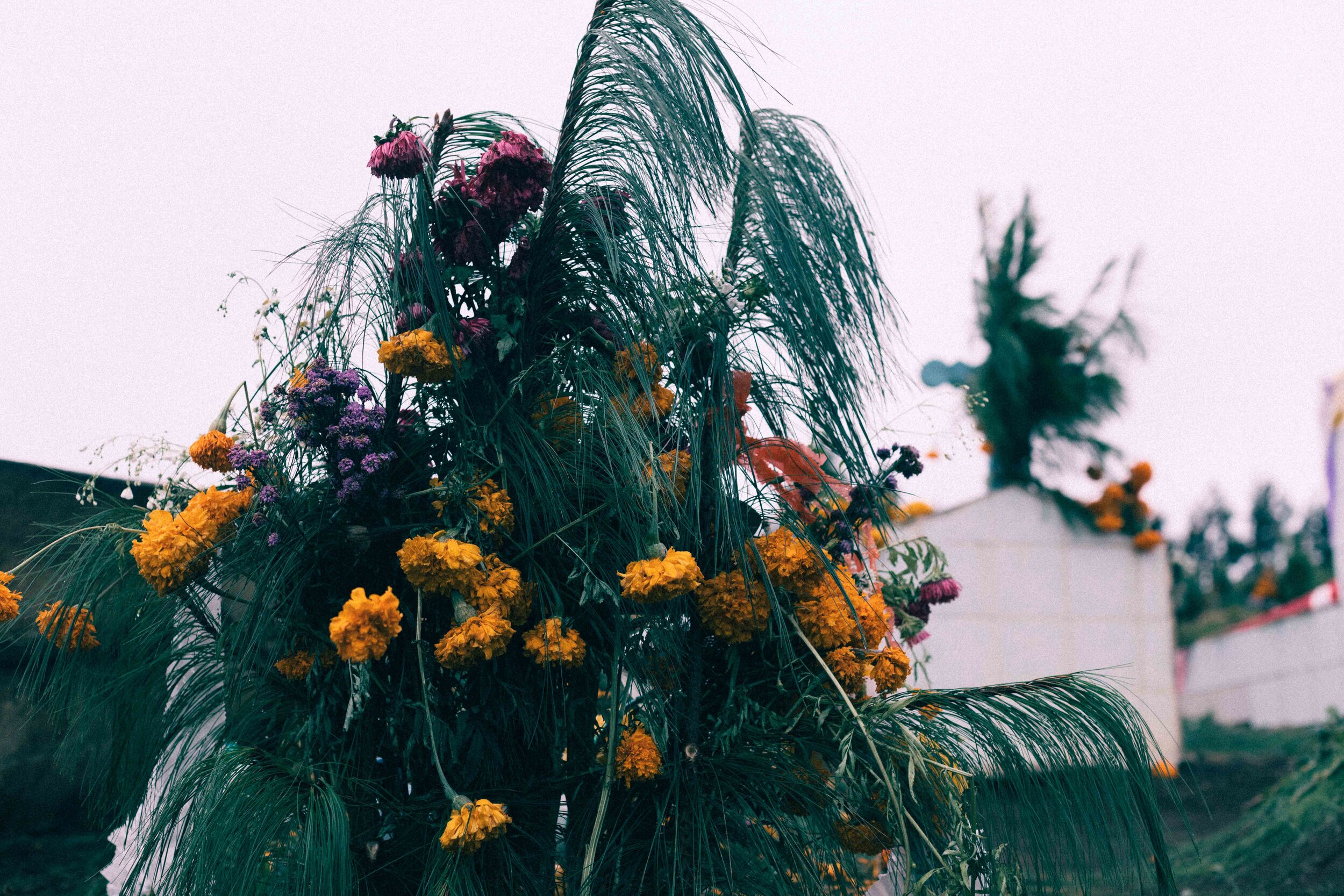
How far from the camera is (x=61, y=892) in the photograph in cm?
219

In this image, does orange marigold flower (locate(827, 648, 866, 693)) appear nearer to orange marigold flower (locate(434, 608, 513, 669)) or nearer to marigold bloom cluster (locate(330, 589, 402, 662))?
orange marigold flower (locate(434, 608, 513, 669))

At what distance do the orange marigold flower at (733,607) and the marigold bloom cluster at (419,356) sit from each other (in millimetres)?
486

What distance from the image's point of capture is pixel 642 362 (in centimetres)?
161

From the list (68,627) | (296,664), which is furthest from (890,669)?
(68,627)

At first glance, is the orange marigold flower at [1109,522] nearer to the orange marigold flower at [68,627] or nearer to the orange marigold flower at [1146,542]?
the orange marigold flower at [1146,542]

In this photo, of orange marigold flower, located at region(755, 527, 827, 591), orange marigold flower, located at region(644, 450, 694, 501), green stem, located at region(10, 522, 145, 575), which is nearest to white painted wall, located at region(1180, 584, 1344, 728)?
orange marigold flower, located at region(755, 527, 827, 591)

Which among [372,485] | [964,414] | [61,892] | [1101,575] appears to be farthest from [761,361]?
[1101,575]

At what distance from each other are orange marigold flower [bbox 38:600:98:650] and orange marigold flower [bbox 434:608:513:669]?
69cm

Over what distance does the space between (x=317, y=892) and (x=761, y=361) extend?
978mm

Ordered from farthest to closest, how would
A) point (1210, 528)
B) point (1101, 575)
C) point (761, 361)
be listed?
point (1210, 528)
point (1101, 575)
point (761, 361)

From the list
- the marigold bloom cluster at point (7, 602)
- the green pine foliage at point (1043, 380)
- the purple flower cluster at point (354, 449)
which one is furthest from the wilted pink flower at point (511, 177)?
the green pine foliage at point (1043, 380)

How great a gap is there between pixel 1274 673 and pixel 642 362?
983 centimetres

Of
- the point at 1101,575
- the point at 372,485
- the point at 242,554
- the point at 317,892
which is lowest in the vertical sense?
the point at 317,892

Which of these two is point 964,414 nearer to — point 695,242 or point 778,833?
point 695,242
